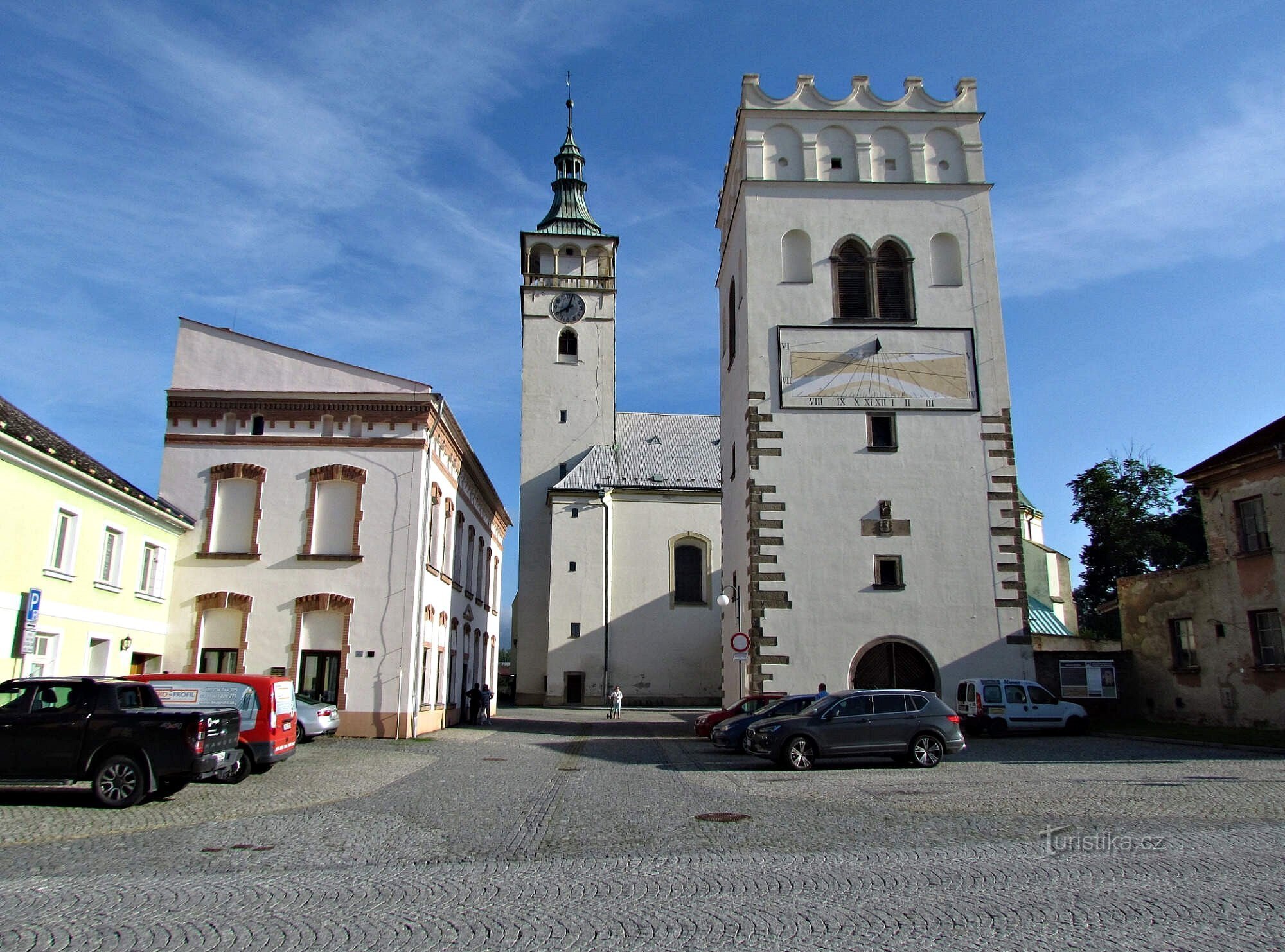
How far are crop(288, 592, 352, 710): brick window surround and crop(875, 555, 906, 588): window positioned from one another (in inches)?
515

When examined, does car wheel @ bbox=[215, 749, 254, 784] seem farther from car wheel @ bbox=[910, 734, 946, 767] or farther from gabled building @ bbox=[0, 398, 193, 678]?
car wheel @ bbox=[910, 734, 946, 767]

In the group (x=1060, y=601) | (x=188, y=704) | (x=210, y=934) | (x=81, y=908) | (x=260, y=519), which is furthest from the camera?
(x=1060, y=601)

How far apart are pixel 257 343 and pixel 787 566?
47.2ft

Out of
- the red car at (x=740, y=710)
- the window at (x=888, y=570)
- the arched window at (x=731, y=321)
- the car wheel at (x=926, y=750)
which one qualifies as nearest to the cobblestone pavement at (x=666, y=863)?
the car wheel at (x=926, y=750)

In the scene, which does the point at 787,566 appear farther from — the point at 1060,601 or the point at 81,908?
the point at 1060,601

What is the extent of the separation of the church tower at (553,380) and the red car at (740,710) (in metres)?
24.6

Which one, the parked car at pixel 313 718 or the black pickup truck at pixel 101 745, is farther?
the parked car at pixel 313 718

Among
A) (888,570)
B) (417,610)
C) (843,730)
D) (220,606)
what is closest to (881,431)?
(888,570)

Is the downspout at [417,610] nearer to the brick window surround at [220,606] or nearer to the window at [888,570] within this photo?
the brick window surround at [220,606]

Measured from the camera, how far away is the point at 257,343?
25109 millimetres

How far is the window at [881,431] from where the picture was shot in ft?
87.5

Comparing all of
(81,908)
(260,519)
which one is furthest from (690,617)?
(81,908)

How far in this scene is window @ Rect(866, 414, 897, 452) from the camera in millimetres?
26672

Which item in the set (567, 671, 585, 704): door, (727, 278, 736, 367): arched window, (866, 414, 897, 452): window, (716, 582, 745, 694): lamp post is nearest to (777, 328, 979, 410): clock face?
(866, 414, 897, 452): window
